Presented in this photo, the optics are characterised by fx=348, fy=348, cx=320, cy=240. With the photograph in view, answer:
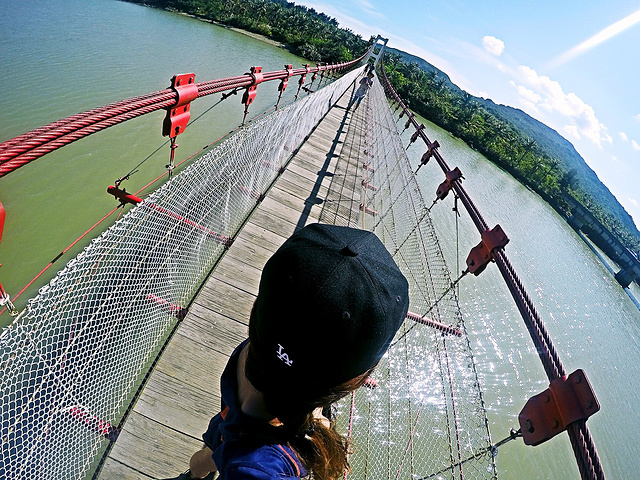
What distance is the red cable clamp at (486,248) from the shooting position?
1333 millimetres

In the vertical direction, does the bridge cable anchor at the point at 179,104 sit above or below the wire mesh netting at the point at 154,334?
above

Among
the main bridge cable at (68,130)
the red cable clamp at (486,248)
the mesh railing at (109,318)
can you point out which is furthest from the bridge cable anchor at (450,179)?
the main bridge cable at (68,130)

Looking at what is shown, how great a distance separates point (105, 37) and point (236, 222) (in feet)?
54.4

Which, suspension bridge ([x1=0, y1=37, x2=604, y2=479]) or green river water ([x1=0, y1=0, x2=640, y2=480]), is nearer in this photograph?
suspension bridge ([x1=0, y1=37, x2=604, y2=479])

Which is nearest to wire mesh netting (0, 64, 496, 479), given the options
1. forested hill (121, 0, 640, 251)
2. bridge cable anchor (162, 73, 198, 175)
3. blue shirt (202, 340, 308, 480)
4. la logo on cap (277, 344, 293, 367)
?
bridge cable anchor (162, 73, 198, 175)

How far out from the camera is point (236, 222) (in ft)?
10.2

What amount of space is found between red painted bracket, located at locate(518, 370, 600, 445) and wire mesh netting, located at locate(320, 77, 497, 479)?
1403 millimetres

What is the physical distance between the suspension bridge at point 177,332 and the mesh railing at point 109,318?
0.03ft

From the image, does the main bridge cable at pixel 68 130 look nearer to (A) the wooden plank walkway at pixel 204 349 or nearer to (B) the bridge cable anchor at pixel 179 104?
(B) the bridge cable anchor at pixel 179 104

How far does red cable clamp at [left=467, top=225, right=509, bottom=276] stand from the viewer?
4.37ft

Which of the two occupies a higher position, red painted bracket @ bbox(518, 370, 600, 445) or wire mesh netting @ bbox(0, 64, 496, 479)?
red painted bracket @ bbox(518, 370, 600, 445)

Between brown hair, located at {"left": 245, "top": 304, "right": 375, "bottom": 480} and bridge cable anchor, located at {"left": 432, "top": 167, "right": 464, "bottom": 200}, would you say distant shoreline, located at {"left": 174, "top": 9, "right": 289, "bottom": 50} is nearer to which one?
bridge cable anchor, located at {"left": 432, "top": 167, "right": 464, "bottom": 200}

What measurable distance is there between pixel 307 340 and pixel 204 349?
5.52 ft

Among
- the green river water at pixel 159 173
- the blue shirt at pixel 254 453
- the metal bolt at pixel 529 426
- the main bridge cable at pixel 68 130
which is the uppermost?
the main bridge cable at pixel 68 130
